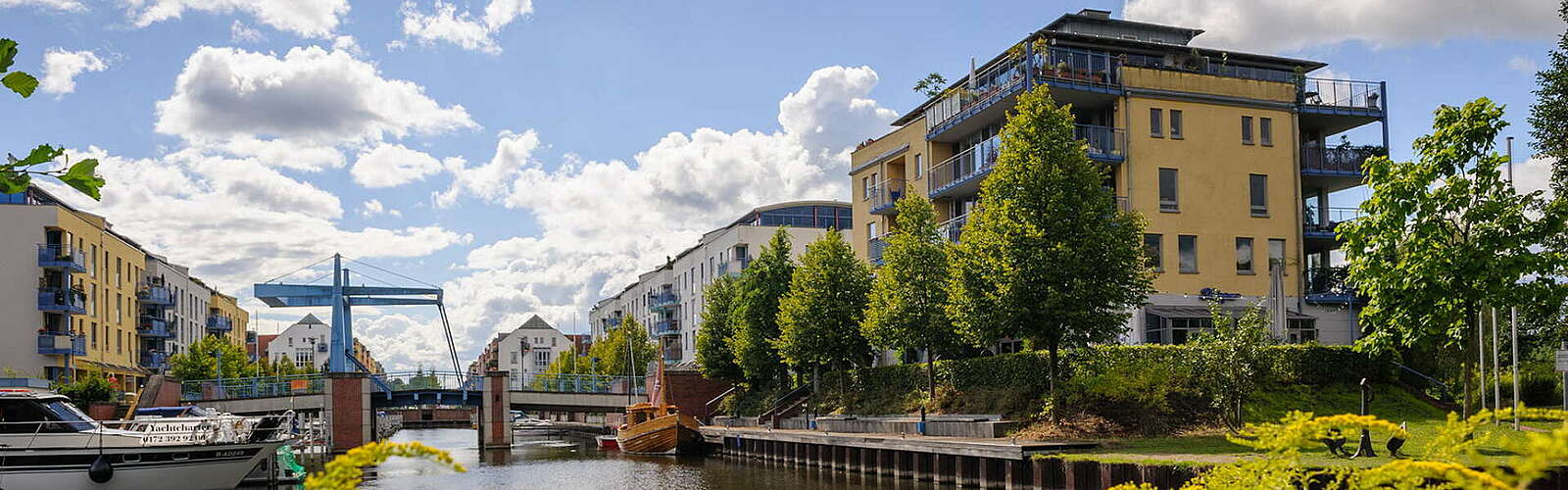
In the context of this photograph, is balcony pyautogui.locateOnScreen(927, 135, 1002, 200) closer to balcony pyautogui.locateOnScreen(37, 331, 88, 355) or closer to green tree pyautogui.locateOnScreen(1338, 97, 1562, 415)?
green tree pyautogui.locateOnScreen(1338, 97, 1562, 415)

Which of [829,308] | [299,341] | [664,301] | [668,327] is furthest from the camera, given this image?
[299,341]

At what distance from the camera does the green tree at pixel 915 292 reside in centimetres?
4166

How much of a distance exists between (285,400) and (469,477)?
83.9ft

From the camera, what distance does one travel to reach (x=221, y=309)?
117 metres

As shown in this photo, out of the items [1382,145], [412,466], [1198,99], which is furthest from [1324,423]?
[412,466]

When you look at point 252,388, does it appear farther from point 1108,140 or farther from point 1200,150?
point 1200,150

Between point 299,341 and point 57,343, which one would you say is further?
point 299,341

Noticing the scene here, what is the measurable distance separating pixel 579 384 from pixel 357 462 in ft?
219

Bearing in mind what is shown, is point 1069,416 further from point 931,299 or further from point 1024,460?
point 931,299

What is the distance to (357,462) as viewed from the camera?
5605mm

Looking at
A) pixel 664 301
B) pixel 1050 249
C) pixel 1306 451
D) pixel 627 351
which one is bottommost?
pixel 627 351

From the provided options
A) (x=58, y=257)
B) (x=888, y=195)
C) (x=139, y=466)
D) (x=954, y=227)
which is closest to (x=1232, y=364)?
(x=954, y=227)

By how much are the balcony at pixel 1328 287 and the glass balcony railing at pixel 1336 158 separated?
3.36 m

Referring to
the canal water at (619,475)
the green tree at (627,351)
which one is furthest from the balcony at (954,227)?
the green tree at (627,351)
